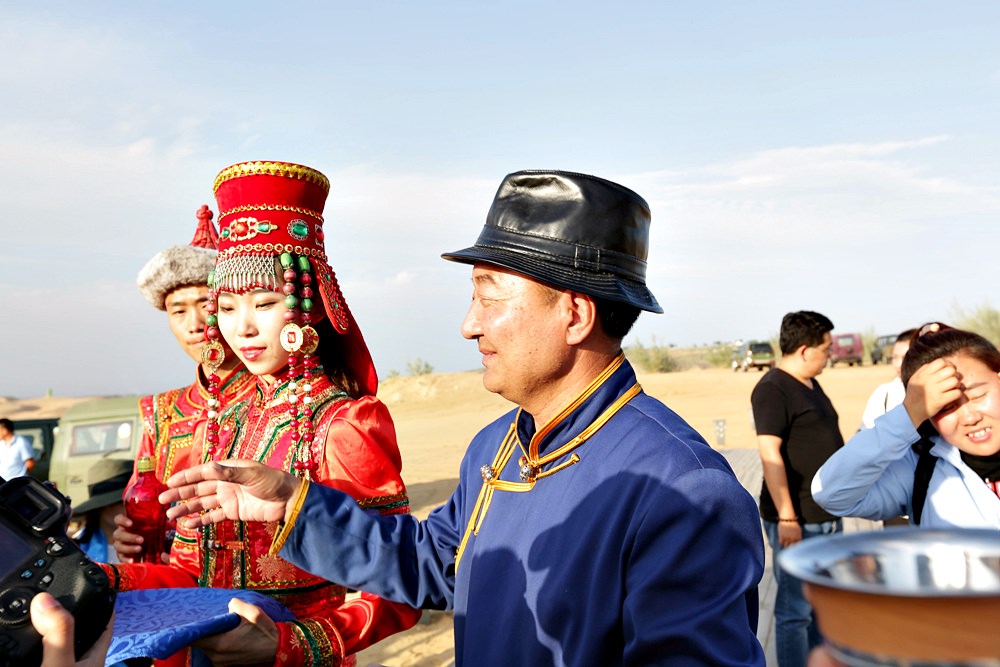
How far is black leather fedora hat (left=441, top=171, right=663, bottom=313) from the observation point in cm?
214

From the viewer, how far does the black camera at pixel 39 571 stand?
1.34 meters

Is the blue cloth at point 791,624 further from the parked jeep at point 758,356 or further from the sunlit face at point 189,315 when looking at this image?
the parked jeep at point 758,356

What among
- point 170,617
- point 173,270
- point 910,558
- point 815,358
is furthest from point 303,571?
point 815,358

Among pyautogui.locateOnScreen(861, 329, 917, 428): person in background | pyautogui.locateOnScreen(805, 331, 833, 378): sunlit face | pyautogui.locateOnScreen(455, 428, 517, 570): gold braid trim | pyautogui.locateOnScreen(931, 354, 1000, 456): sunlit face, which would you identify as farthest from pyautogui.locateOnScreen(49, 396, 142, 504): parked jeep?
pyautogui.locateOnScreen(931, 354, 1000, 456): sunlit face

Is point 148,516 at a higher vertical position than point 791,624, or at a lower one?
higher

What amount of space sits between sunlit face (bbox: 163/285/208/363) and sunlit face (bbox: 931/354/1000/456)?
320 centimetres

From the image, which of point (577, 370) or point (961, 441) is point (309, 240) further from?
point (961, 441)

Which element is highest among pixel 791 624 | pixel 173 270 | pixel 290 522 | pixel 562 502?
pixel 173 270

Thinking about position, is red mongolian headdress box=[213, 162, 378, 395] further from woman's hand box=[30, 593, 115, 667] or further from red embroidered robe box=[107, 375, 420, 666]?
woman's hand box=[30, 593, 115, 667]

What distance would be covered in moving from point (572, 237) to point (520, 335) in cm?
29

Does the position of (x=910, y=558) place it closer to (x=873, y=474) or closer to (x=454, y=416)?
(x=873, y=474)

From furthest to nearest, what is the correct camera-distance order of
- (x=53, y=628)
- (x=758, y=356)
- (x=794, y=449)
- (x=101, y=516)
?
(x=758, y=356) → (x=794, y=449) → (x=101, y=516) → (x=53, y=628)

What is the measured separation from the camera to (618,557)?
75.1 inches

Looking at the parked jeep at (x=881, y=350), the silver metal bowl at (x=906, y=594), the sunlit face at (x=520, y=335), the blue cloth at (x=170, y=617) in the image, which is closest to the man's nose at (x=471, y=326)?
the sunlit face at (x=520, y=335)
